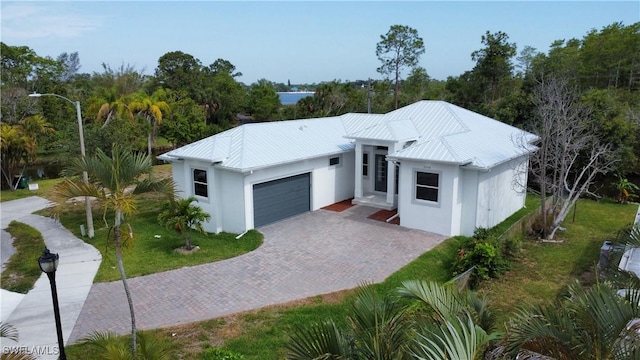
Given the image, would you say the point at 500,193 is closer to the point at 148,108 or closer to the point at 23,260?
the point at 23,260

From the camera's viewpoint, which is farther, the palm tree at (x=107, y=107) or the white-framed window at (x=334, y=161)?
the palm tree at (x=107, y=107)

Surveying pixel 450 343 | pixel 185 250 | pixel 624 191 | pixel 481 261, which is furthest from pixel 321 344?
pixel 624 191

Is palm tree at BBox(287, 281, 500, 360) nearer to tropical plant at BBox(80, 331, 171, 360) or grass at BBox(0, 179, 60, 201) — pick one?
tropical plant at BBox(80, 331, 171, 360)

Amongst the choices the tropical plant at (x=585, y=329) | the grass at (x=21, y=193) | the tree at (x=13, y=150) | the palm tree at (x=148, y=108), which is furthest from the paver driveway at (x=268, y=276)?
the palm tree at (x=148, y=108)

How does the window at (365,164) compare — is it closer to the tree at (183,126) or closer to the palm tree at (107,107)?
the palm tree at (107,107)

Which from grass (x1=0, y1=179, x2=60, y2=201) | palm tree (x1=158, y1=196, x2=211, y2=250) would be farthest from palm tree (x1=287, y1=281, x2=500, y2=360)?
grass (x1=0, y1=179, x2=60, y2=201)

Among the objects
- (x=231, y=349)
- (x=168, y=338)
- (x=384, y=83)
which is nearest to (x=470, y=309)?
(x=231, y=349)

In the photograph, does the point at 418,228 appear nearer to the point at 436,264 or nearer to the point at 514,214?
the point at 436,264
